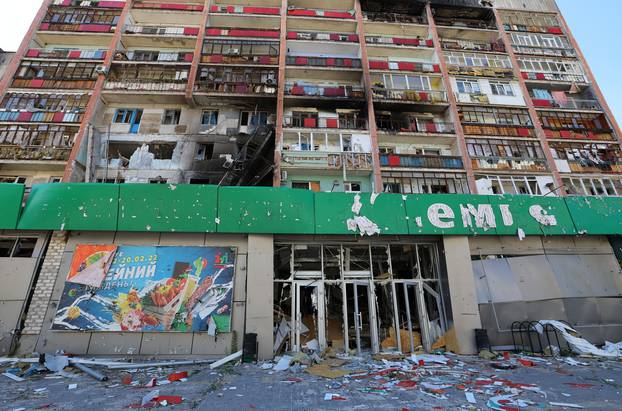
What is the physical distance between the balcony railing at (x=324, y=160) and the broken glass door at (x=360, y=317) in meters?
7.56

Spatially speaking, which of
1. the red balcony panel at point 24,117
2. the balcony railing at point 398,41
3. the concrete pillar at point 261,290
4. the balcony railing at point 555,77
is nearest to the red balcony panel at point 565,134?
the balcony railing at point 555,77

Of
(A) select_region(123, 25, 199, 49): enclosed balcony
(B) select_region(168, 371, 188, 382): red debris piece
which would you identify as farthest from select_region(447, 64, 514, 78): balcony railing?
(B) select_region(168, 371, 188, 382): red debris piece

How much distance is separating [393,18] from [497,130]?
42.8 ft

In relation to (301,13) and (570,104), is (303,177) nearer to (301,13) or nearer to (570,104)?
(301,13)

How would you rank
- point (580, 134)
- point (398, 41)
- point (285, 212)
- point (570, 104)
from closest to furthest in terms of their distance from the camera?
1. point (285, 212)
2. point (580, 134)
3. point (570, 104)
4. point (398, 41)

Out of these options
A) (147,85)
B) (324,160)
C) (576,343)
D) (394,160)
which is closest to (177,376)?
(576,343)

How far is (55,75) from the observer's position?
19.2 metres

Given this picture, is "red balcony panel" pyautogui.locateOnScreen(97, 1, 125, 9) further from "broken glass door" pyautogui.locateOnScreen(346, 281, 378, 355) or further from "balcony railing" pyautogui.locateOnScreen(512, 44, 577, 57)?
"balcony railing" pyautogui.locateOnScreen(512, 44, 577, 57)

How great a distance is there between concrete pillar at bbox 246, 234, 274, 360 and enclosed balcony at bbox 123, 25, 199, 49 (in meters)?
17.7

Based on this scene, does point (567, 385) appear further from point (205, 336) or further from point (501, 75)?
point (501, 75)

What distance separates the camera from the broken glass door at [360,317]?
1159cm

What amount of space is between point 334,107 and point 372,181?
21.4 ft

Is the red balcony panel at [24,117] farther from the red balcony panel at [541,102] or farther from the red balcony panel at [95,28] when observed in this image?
the red balcony panel at [541,102]

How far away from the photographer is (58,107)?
60.2ft
